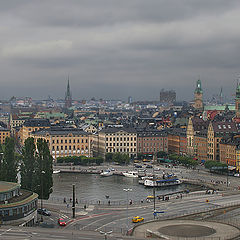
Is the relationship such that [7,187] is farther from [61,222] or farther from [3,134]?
[3,134]

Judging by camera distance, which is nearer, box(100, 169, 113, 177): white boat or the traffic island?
the traffic island

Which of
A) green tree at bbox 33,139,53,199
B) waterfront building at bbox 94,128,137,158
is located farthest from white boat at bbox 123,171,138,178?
green tree at bbox 33,139,53,199

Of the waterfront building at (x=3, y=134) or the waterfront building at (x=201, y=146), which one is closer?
the waterfront building at (x=201, y=146)

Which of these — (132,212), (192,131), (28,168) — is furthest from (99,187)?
(192,131)

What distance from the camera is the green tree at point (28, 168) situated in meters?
78.7

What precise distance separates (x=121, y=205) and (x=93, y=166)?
5803cm

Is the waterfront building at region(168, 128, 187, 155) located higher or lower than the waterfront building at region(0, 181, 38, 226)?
higher

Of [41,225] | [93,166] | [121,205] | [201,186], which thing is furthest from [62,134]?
[41,225]

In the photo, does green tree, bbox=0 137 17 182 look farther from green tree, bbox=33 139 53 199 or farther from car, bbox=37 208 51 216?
car, bbox=37 208 51 216

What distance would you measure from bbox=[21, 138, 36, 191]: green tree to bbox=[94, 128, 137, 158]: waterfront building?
71275mm

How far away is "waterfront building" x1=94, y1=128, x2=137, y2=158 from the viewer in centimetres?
15575

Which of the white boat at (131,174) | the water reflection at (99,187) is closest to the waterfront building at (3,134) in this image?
the water reflection at (99,187)

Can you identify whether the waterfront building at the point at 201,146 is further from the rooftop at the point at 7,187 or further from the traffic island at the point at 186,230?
the traffic island at the point at 186,230

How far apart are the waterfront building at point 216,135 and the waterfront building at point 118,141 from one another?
24342 millimetres
